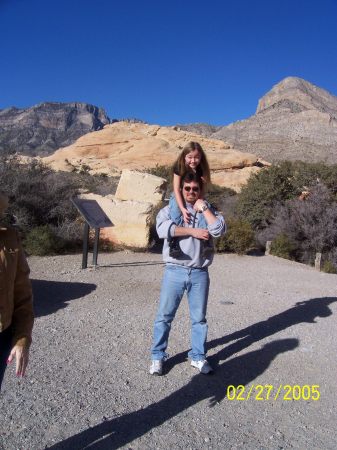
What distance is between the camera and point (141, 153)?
35.2m

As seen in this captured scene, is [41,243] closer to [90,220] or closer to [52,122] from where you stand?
[90,220]

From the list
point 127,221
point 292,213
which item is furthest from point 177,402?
point 292,213

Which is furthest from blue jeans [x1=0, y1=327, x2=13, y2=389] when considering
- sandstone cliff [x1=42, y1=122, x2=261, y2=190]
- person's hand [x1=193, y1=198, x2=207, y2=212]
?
sandstone cliff [x1=42, y1=122, x2=261, y2=190]

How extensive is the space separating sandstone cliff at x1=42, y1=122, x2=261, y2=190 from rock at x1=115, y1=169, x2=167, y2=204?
16947 mm

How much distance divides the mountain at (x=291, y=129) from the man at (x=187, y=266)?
1626 inches

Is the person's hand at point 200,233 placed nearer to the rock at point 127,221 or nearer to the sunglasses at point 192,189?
the sunglasses at point 192,189

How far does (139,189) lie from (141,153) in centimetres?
2414

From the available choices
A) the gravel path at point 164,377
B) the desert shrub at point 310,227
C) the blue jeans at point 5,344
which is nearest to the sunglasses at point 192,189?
the gravel path at point 164,377

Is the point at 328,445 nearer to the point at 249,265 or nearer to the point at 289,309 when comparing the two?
the point at 289,309

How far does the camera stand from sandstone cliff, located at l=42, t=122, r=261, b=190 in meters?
31.6

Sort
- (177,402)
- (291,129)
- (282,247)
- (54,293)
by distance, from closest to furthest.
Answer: (177,402) → (54,293) → (282,247) → (291,129)

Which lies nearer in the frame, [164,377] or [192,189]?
[192,189]

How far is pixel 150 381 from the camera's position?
3639mm

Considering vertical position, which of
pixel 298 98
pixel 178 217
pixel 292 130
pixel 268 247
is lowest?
pixel 268 247
